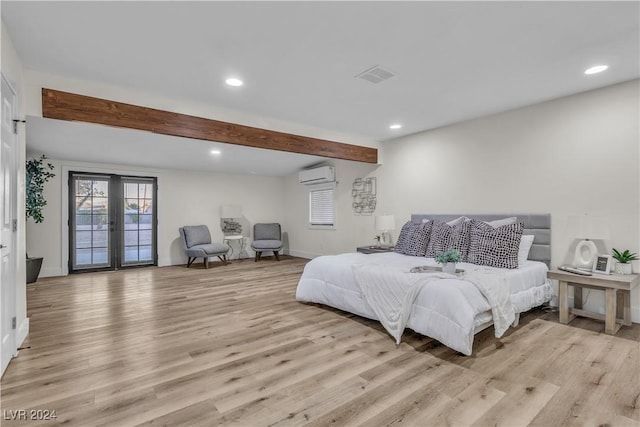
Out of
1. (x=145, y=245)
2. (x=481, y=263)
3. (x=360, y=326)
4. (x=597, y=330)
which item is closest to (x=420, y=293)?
(x=360, y=326)

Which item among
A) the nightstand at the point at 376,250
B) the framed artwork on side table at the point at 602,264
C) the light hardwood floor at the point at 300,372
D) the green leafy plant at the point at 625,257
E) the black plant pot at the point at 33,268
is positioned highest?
the green leafy plant at the point at 625,257

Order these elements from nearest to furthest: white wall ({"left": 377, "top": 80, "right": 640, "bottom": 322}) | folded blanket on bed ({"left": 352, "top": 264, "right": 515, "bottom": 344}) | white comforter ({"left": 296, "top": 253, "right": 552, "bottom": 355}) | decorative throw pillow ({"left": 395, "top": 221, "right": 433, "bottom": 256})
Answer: white comforter ({"left": 296, "top": 253, "right": 552, "bottom": 355}), folded blanket on bed ({"left": 352, "top": 264, "right": 515, "bottom": 344}), white wall ({"left": 377, "top": 80, "right": 640, "bottom": 322}), decorative throw pillow ({"left": 395, "top": 221, "right": 433, "bottom": 256})

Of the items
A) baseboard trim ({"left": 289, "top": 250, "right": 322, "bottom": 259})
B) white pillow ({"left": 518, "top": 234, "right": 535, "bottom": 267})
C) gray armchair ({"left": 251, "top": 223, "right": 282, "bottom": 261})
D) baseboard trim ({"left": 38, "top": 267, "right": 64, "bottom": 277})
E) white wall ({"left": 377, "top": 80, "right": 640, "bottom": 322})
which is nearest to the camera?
white wall ({"left": 377, "top": 80, "right": 640, "bottom": 322})

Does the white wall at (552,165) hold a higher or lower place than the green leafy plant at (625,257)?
higher

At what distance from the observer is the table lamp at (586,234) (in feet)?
10.6

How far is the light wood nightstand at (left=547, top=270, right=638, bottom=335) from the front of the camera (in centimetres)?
301

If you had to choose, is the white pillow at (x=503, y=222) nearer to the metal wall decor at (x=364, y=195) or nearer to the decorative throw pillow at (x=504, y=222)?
the decorative throw pillow at (x=504, y=222)

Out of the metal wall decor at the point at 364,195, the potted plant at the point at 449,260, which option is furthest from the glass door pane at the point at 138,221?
the potted plant at the point at 449,260

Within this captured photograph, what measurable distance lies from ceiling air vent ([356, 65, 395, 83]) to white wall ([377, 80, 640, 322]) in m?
2.13

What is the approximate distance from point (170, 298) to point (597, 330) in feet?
16.1

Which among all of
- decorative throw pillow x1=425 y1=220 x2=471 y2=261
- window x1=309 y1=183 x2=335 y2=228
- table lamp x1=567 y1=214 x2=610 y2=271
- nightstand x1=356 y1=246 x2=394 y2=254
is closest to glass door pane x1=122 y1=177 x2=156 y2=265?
window x1=309 y1=183 x2=335 y2=228

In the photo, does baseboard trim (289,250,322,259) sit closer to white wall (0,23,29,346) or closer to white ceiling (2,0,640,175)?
white ceiling (2,0,640,175)

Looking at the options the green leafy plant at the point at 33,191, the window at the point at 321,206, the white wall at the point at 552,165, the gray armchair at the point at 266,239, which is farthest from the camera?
the gray armchair at the point at 266,239

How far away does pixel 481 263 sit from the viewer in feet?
11.9
